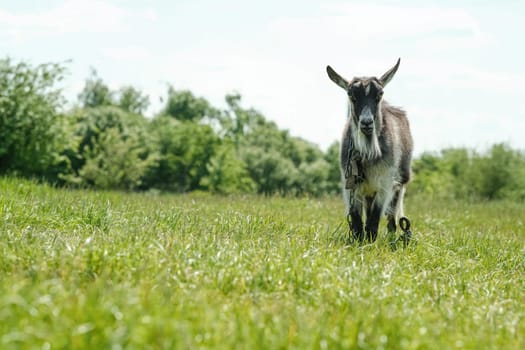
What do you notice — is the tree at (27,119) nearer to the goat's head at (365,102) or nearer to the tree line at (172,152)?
the tree line at (172,152)

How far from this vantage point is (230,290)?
189 inches

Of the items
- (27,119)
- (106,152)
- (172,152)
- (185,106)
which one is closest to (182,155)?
(172,152)

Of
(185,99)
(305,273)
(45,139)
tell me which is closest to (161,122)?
(185,99)

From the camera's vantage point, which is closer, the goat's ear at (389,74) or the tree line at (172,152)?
the goat's ear at (389,74)

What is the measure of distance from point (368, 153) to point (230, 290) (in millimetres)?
3925

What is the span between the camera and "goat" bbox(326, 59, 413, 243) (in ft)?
25.9

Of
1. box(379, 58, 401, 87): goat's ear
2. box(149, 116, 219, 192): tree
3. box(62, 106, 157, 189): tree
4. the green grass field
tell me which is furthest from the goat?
box(149, 116, 219, 192): tree

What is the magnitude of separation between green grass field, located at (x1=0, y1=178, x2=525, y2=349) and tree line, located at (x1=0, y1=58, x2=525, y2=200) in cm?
1986

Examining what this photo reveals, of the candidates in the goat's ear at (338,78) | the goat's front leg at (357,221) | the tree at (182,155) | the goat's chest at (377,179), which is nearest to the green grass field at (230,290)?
the goat's front leg at (357,221)

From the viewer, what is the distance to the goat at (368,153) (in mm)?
7905

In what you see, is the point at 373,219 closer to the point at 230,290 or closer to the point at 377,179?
the point at 377,179

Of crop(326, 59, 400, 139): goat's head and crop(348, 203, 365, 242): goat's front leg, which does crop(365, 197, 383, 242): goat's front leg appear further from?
crop(326, 59, 400, 139): goat's head

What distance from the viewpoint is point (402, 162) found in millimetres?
9523

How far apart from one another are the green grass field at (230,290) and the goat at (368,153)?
0.83m
